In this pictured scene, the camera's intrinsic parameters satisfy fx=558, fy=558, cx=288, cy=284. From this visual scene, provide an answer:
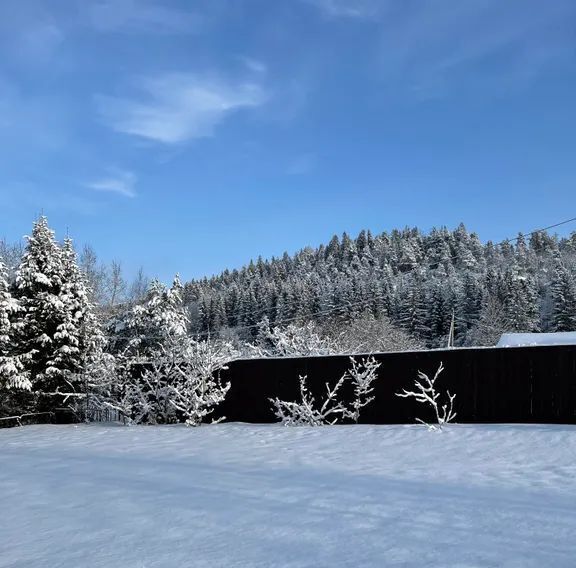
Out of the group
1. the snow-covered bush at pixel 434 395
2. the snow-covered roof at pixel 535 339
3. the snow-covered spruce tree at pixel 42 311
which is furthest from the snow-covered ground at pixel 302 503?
the snow-covered roof at pixel 535 339

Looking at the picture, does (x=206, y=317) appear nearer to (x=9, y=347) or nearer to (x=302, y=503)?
(x=9, y=347)

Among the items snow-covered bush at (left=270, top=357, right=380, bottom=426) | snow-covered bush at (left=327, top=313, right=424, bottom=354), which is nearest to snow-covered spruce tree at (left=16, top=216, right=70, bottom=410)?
snow-covered bush at (left=270, top=357, right=380, bottom=426)

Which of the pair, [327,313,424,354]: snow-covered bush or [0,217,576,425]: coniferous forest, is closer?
[0,217,576,425]: coniferous forest

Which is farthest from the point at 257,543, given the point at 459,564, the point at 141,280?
the point at 141,280

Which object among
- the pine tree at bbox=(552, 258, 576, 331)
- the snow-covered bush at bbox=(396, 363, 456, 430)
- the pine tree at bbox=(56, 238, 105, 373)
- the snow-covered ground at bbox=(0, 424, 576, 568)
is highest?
the pine tree at bbox=(552, 258, 576, 331)

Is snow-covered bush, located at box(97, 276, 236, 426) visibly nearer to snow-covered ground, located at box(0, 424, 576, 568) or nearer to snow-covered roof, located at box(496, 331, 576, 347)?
snow-covered ground, located at box(0, 424, 576, 568)

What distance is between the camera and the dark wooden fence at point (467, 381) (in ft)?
37.2

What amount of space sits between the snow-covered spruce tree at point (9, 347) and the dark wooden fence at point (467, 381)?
7392 millimetres

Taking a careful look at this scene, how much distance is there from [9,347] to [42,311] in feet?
4.90

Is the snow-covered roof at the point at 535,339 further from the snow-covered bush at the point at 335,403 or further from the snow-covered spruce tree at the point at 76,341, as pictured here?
the snow-covered spruce tree at the point at 76,341

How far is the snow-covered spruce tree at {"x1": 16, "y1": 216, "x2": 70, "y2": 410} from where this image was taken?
17078mm

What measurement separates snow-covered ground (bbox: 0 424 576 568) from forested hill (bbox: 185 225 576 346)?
3374cm

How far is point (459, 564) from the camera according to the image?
12.2ft

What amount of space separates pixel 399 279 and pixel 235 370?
56097mm
